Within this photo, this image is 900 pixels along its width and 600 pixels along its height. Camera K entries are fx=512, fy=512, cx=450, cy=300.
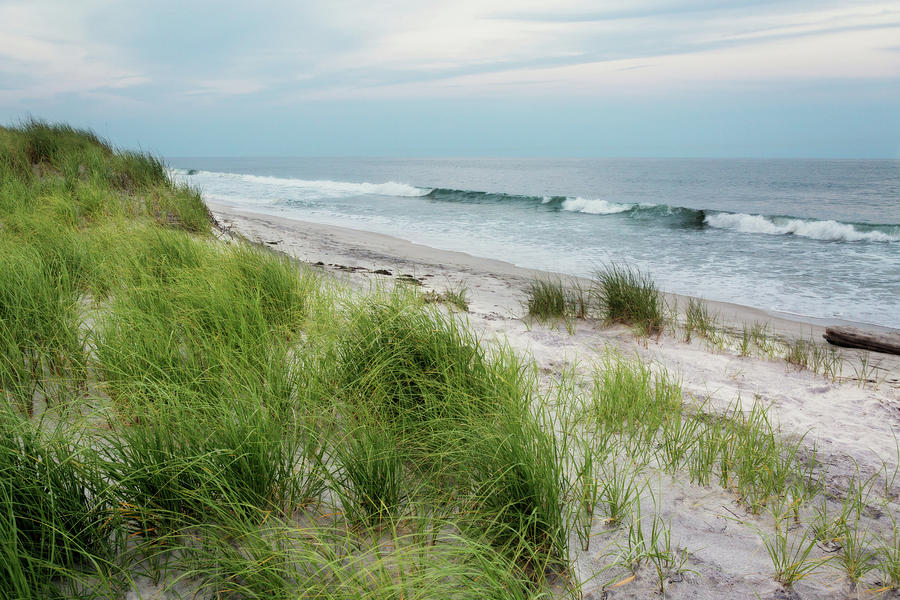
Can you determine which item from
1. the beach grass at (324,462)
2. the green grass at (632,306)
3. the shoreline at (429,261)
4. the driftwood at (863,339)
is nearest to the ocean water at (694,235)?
the shoreline at (429,261)

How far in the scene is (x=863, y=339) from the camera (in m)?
5.56

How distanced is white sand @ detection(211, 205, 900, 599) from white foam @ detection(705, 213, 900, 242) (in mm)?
11339

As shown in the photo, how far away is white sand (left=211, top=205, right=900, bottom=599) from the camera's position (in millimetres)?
1826

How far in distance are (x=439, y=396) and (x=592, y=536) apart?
38.2 inches

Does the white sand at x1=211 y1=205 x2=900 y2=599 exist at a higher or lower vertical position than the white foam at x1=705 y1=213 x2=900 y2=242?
lower

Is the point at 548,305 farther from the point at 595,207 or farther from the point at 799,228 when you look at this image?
the point at 595,207

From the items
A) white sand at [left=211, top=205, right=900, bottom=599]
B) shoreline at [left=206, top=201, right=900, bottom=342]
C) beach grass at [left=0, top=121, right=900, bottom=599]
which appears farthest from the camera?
shoreline at [left=206, top=201, right=900, bottom=342]

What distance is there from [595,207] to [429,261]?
621 inches

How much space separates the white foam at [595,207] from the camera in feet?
74.7

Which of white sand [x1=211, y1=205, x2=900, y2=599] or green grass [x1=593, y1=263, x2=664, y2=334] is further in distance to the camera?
green grass [x1=593, y1=263, x2=664, y2=334]

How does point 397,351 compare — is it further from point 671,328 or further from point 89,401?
point 671,328

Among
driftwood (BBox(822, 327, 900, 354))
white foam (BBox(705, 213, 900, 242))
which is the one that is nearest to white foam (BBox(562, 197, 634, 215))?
white foam (BBox(705, 213, 900, 242))

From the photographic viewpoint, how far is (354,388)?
2.54m

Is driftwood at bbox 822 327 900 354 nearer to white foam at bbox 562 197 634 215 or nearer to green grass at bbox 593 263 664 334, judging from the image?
green grass at bbox 593 263 664 334
